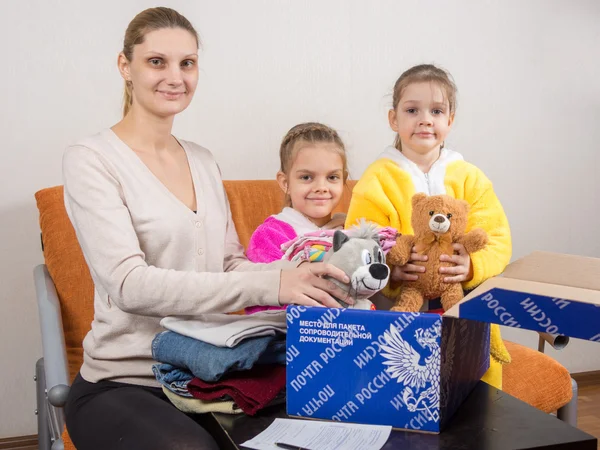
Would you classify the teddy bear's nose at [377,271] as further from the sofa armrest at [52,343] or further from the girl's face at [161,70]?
the sofa armrest at [52,343]

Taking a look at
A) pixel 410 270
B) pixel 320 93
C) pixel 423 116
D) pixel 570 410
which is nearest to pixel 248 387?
pixel 410 270

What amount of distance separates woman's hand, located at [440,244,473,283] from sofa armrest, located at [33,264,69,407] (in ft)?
2.60

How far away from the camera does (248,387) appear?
1055mm

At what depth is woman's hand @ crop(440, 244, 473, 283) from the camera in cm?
125

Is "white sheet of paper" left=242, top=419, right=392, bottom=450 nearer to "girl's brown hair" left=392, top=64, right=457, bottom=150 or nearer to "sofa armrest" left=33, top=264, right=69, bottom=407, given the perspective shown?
"sofa armrest" left=33, top=264, right=69, bottom=407

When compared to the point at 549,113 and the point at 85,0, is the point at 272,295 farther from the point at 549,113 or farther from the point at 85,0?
the point at 549,113

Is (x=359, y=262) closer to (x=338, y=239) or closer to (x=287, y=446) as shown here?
(x=338, y=239)

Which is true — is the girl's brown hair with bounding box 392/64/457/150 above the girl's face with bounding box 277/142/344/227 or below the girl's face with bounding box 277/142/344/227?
above

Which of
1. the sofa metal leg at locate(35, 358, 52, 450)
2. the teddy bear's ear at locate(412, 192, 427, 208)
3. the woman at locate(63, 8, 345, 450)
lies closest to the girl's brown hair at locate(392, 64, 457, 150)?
the teddy bear's ear at locate(412, 192, 427, 208)

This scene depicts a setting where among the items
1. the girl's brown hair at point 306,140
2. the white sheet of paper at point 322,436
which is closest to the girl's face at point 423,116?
the girl's brown hair at point 306,140

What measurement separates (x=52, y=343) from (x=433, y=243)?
0.85 meters

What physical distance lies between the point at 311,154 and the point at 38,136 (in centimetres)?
91

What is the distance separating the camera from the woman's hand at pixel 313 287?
109cm

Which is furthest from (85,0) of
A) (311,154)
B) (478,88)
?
(478,88)
